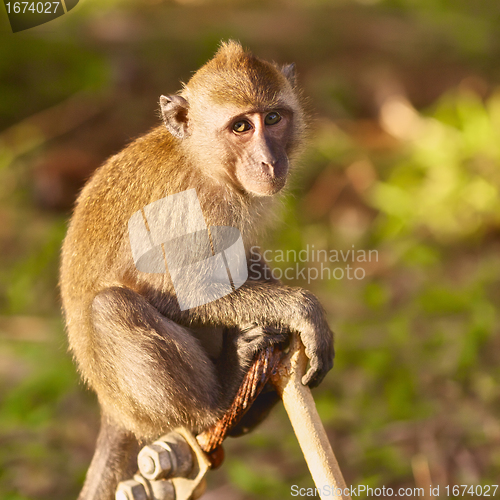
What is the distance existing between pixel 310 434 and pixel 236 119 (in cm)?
157

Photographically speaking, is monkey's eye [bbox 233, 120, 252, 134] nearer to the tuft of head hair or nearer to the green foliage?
the tuft of head hair

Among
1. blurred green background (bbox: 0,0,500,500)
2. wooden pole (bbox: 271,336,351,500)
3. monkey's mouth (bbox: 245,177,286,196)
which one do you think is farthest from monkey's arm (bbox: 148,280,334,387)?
blurred green background (bbox: 0,0,500,500)

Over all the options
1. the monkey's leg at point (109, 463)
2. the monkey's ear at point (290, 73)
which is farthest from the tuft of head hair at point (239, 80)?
the monkey's leg at point (109, 463)

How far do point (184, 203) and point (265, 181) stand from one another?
1.40 ft

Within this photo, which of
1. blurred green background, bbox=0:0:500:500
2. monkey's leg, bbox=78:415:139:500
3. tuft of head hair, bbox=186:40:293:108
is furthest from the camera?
blurred green background, bbox=0:0:500:500

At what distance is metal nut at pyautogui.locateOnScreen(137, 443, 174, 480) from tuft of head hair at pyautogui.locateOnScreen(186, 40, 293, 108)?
1.69 m

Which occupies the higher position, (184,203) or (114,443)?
(184,203)

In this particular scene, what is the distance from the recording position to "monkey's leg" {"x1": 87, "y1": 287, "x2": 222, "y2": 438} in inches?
113

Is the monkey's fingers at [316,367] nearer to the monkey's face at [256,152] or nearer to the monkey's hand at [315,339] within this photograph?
the monkey's hand at [315,339]

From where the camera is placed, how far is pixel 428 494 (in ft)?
16.1

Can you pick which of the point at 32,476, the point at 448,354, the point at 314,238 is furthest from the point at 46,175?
the point at 448,354

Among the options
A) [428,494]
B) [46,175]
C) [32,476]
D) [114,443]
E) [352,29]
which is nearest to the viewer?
[114,443]

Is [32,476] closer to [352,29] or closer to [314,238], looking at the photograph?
[314,238]

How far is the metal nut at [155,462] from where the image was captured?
2.68m
